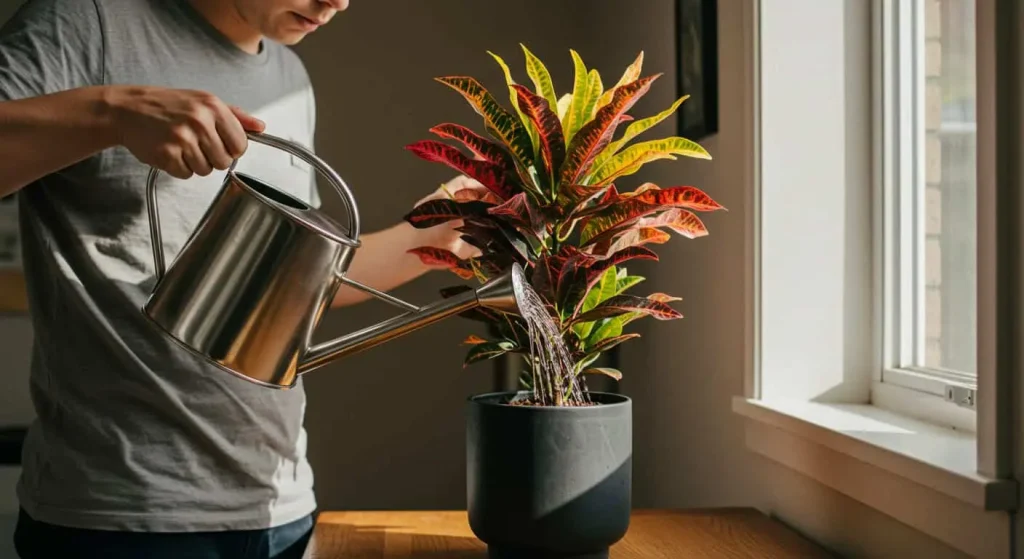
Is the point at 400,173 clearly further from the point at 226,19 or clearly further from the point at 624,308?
the point at 624,308

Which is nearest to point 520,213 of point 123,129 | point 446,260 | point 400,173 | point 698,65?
point 446,260

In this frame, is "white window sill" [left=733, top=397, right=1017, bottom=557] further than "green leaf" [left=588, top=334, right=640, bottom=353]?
No

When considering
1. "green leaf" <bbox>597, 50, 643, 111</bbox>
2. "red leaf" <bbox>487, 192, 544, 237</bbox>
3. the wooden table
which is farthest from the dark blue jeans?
"green leaf" <bbox>597, 50, 643, 111</bbox>

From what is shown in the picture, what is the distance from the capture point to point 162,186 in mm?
1270

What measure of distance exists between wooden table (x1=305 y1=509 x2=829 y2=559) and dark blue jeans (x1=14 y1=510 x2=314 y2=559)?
0.12m

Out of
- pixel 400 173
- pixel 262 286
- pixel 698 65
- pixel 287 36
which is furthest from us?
pixel 400 173

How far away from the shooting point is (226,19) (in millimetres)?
1374

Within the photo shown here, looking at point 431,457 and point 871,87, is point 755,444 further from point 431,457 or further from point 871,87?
point 431,457

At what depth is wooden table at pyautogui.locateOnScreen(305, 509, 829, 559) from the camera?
1.06m

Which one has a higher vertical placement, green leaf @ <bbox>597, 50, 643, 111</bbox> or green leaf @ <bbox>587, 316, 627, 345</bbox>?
green leaf @ <bbox>597, 50, 643, 111</bbox>

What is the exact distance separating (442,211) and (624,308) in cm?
22

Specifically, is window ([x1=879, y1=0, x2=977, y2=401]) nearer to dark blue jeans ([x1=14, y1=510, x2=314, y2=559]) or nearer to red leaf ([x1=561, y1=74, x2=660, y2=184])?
red leaf ([x1=561, y1=74, x2=660, y2=184])

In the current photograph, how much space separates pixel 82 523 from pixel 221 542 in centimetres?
18

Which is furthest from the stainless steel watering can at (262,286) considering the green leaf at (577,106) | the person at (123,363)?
the person at (123,363)
